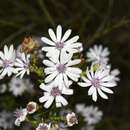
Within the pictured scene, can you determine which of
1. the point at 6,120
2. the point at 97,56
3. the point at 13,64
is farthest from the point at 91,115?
the point at 13,64

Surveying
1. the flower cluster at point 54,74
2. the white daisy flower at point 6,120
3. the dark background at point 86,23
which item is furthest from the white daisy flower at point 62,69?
the dark background at point 86,23

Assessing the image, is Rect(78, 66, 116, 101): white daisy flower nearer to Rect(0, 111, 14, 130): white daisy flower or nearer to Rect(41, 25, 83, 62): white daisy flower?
Rect(41, 25, 83, 62): white daisy flower

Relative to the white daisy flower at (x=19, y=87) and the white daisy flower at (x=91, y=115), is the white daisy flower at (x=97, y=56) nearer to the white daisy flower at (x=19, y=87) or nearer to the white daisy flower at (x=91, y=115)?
the white daisy flower at (x=91, y=115)

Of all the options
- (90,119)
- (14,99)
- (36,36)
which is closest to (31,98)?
(14,99)

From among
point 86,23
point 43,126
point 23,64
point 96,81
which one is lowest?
point 43,126

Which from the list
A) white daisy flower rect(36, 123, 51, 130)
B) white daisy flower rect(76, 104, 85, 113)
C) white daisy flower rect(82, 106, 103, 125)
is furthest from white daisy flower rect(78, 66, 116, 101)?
white daisy flower rect(76, 104, 85, 113)

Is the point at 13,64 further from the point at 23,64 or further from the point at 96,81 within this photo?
the point at 96,81
